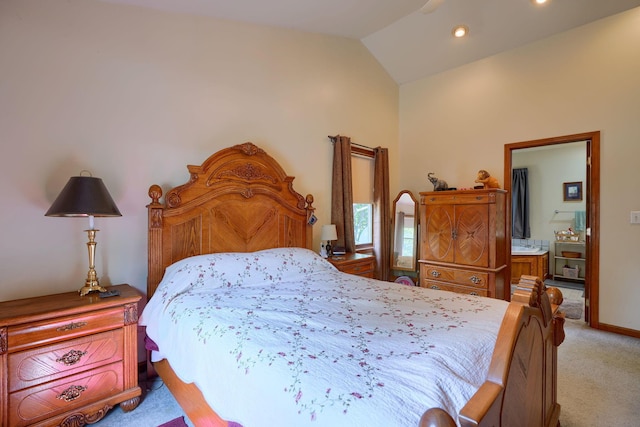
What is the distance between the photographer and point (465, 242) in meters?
3.54

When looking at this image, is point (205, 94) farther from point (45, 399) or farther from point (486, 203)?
point (486, 203)

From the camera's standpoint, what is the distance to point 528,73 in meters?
3.68

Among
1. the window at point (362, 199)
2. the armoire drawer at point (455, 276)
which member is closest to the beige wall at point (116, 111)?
the window at point (362, 199)

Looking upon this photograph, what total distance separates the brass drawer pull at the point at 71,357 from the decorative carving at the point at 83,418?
0.96 feet

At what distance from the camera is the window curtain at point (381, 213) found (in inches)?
164

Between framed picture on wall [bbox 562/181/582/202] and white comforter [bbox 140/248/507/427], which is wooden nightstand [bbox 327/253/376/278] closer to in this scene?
white comforter [bbox 140/248/507/427]

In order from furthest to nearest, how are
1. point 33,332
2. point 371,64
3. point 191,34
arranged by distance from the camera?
point 371,64 < point 191,34 < point 33,332

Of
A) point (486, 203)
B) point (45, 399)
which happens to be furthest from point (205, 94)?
point (486, 203)

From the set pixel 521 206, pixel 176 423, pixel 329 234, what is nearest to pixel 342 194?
pixel 329 234

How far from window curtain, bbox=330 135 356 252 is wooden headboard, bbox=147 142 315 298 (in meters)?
0.48

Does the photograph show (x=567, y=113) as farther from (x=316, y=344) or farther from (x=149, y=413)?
(x=149, y=413)

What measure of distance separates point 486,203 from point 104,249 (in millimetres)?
3595

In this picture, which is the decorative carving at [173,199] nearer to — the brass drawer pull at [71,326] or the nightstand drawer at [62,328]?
the nightstand drawer at [62,328]

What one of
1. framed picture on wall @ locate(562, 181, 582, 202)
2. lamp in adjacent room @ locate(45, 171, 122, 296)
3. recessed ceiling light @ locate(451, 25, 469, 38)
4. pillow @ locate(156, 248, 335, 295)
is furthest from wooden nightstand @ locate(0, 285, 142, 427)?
framed picture on wall @ locate(562, 181, 582, 202)
